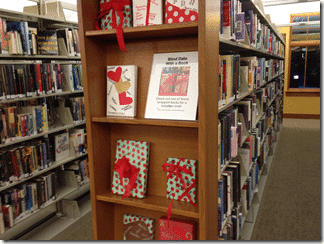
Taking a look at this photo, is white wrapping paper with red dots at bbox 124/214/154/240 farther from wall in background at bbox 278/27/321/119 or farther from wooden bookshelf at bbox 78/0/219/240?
wall in background at bbox 278/27/321/119

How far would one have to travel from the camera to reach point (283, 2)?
20.2ft

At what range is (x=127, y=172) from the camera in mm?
1480

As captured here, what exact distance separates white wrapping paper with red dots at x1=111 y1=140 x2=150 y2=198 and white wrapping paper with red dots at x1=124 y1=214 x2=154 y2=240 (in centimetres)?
18

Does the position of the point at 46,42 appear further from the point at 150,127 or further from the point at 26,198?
the point at 150,127

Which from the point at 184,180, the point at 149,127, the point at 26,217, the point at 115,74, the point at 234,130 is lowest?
the point at 26,217

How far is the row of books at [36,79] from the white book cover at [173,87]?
5.46ft

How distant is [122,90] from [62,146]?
1953 mm

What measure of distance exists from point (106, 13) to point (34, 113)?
171 centimetres

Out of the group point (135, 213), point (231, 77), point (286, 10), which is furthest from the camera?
point (286, 10)

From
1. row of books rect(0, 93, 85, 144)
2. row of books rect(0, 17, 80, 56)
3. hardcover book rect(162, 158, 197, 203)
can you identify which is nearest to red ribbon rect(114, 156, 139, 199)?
hardcover book rect(162, 158, 197, 203)

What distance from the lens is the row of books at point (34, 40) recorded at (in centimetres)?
254

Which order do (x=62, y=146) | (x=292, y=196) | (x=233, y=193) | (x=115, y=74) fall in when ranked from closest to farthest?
(x=115, y=74) → (x=233, y=193) → (x=62, y=146) → (x=292, y=196)

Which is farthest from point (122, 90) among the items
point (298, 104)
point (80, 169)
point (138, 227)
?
point (298, 104)

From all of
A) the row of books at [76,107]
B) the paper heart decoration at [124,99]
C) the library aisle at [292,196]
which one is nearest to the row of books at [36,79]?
the row of books at [76,107]
